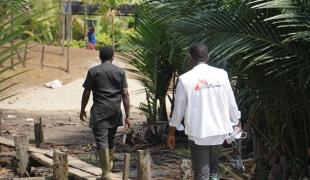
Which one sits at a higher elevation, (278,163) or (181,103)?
(181,103)

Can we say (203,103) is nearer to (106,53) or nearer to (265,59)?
(265,59)

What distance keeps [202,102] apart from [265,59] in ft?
4.67

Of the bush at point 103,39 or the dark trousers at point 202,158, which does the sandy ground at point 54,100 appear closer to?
the bush at point 103,39

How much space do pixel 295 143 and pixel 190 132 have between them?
2055 mm

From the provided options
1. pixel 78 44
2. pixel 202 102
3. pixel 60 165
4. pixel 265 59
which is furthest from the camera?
pixel 78 44

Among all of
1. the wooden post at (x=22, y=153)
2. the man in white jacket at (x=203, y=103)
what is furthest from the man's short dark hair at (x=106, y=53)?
the wooden post at (x=22, y=153)

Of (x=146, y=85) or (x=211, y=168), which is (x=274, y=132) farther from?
(x=146, y=85)

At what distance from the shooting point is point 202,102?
5.02 meters

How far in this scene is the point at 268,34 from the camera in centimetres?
623

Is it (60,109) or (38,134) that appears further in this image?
(60,109)

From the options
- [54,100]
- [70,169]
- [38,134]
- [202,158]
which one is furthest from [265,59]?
[54,100]

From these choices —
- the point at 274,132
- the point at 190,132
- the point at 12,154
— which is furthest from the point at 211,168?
the point at 12,154

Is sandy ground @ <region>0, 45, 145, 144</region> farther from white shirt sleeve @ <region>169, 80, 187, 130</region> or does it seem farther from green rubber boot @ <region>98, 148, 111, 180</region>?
white shirt sleeve @ <region>169, 80, 187, 130</region>

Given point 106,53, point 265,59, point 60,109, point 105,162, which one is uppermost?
point 106,53
